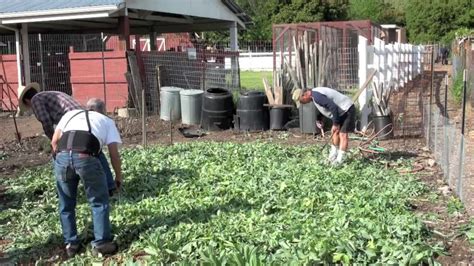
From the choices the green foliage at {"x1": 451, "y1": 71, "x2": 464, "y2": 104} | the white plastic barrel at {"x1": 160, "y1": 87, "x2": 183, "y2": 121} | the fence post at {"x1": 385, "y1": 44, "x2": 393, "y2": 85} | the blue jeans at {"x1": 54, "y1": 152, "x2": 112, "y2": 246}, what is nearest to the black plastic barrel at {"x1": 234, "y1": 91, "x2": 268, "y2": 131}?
the white plastic barrel at {"x1": 160, "y1": 87, "x2": 183, "y2": 121}

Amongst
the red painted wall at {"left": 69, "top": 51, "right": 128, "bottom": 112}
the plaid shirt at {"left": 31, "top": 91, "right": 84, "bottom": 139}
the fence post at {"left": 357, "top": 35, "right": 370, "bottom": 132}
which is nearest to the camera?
the plaid shirt at {"left": 31, "top": 91, "right": 84, "bottom": 139}

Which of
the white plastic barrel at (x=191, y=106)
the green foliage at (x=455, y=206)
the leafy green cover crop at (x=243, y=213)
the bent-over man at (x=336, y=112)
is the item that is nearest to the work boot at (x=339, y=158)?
the bent-over man at (x=336, y=112)

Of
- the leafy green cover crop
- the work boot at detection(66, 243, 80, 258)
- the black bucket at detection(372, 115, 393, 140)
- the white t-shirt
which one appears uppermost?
the white t-shirt

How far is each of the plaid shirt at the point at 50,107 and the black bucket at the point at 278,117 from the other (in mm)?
8219

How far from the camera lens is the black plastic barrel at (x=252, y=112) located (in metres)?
14.3

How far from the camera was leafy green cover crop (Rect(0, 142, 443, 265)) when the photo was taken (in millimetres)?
5320

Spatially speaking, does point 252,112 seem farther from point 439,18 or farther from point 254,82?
point 439,18

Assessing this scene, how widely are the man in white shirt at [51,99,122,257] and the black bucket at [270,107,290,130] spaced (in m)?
8.48

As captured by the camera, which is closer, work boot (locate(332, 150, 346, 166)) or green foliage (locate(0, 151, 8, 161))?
work boot (locate(332, 150, 346, 166))

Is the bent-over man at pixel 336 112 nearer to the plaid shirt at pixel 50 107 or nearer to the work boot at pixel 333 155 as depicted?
the work boot at pixel 333 155

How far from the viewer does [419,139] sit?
12.3 m

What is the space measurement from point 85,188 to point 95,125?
2.10 feet

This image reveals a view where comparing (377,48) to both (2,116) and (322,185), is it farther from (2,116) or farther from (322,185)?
(2,116)

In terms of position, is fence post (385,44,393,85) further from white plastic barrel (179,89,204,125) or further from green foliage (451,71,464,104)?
white plastic barrel (179,89,204,125)
